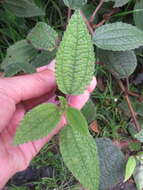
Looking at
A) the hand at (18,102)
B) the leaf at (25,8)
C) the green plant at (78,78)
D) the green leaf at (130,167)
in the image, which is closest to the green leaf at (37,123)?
the green plant at (78,78)

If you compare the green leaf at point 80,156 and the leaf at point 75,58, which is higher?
the leaf at point 75,58

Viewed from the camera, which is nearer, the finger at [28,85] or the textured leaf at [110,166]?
the finger at [28,85]

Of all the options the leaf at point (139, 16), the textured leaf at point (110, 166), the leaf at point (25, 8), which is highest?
the leaf at point (25, 8)

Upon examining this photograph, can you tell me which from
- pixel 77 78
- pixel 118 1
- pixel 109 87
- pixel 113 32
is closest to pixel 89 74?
pixel 77 78

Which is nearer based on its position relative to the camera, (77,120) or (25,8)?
(77,120)

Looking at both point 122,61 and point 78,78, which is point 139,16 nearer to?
point 122,61

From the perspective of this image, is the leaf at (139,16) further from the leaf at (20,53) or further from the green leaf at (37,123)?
the green leaf at (37,123)

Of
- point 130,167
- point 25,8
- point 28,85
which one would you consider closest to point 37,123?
point 28,85
